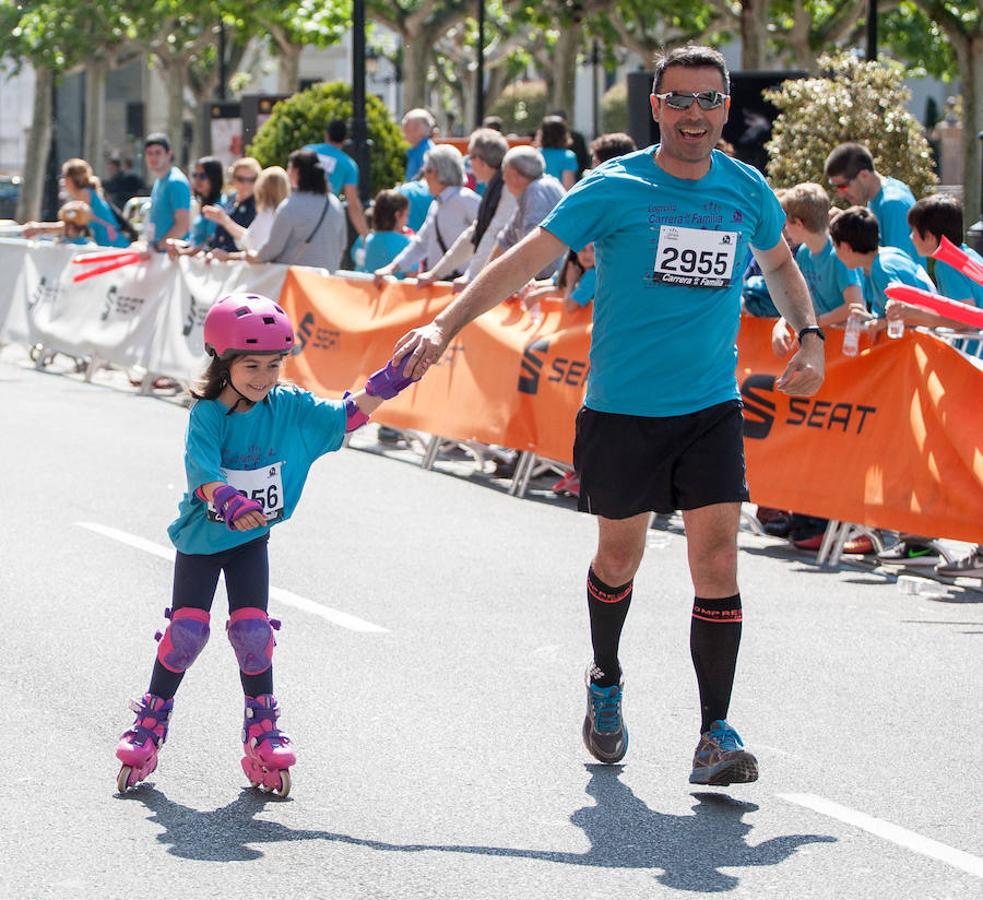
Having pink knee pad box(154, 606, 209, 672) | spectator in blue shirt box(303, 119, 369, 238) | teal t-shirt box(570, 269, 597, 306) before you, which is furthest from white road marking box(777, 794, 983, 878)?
spectator in blue shirt box(303, 119, 369, 238)

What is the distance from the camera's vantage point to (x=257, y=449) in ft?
18.4

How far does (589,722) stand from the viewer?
19.8 feet

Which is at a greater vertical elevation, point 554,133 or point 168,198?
point 554,133

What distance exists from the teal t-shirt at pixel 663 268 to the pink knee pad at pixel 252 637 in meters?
1.11

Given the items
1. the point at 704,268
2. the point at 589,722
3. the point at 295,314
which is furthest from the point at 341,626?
the point at 295,314

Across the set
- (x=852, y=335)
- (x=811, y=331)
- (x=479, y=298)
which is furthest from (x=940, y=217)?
(x=479, y=298)

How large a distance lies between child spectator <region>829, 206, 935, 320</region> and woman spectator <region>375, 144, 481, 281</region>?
14.5ft

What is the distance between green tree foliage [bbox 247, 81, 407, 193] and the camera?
24.7 m

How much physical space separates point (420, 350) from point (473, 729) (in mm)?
1535

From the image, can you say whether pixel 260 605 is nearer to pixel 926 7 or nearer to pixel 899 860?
pixel 899 860

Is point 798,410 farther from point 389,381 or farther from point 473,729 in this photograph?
point 389,381

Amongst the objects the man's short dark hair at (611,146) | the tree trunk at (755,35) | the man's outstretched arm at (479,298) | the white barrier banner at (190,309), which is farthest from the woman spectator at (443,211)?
the tree trunk at (755,35)

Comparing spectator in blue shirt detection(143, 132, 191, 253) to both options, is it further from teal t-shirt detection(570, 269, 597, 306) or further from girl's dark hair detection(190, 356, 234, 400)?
girl's dark hair detection(190, 356, 234, 400)

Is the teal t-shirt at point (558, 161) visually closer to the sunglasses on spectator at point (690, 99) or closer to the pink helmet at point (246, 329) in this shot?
the sunglasses on spectator at point (690, 99)
